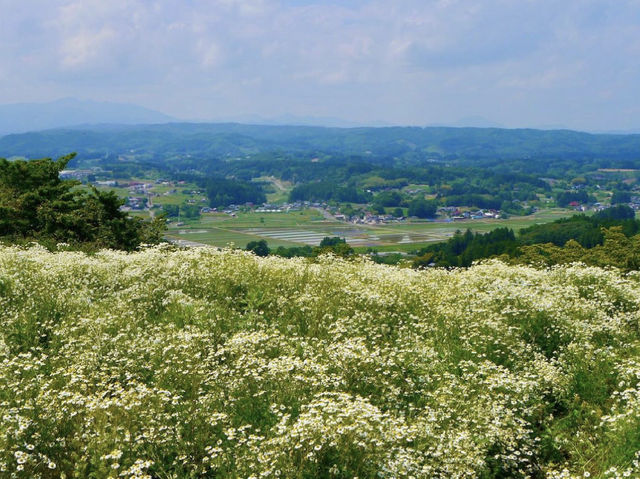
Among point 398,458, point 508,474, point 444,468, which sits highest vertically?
point 398,458

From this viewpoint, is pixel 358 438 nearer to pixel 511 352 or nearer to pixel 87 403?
pixel 87 403

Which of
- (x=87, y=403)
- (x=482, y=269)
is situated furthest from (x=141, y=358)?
(x=482, y=269)

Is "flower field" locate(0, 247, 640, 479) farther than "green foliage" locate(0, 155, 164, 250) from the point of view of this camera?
No

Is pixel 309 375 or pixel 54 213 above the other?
pixel 54 213

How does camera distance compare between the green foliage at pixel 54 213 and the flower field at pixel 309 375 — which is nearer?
the flower field at pixel 309 375
